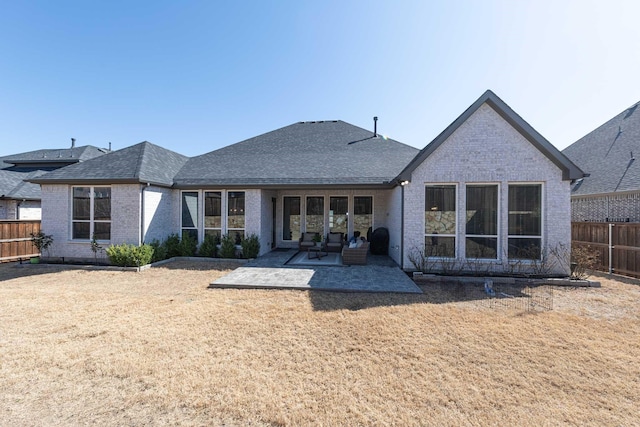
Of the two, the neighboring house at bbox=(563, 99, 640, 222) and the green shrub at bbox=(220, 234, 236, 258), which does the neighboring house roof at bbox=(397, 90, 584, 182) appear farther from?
the green shrub at bbox=(220, 234, 236, 258)

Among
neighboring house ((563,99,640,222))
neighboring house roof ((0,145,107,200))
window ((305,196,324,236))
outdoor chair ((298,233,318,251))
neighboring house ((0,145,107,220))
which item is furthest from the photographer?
neighboring house roof ((0,145,107,200))

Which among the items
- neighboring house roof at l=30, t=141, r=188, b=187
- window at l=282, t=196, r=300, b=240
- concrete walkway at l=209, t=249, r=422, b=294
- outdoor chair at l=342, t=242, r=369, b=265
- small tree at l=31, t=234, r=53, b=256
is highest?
neighboring house roof at l=30, t=141, r=188, b=187

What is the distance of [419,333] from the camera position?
4.36m

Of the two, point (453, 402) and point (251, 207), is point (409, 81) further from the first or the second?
point (453, 402)

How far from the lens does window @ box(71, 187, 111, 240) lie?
10.1m

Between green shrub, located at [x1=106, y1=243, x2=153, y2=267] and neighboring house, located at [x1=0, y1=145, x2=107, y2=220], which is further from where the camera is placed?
neighboring house, located at [x1=0, y1=145, x2=107, y2=220]

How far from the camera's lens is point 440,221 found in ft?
28.1

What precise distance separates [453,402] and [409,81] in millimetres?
13606

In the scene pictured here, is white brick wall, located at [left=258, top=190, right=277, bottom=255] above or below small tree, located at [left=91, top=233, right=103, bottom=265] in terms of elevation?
above

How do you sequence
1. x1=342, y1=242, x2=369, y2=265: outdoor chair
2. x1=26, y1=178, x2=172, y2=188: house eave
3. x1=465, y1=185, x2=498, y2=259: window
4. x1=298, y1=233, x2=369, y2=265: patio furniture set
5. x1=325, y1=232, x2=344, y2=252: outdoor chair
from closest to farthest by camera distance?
x1=465, y1=185, x2=498, y2=259: window → x1=342, y1=242, x2=369, y2=265: outdoor chair → x1=26, y1=178, x2=172, y2=188: house eave → x1=298, y1=233, x2=369, y2=265: patio furniture set → x1=325, y1=232, x2=344, y2=252: outdoor chair

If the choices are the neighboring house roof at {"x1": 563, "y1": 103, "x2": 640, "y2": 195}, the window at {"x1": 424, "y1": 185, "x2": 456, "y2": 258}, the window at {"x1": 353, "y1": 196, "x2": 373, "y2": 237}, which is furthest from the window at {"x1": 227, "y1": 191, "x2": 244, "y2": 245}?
the neighboring house roof at {"x1": 563, "y1": 103, "x2": 640, "y2": 195}

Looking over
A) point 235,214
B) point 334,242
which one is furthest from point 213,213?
point 334,242

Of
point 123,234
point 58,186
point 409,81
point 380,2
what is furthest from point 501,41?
point 58,186

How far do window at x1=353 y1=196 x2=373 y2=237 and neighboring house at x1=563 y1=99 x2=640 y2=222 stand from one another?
10403 mm
